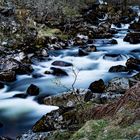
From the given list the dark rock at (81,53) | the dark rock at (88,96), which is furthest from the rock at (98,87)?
the dark rock at (81,53)

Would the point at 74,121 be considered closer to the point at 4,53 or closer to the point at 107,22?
the point at 4,53

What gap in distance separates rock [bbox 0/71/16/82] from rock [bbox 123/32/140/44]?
30.0 ft

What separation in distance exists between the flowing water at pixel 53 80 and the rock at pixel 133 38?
1.37 feet

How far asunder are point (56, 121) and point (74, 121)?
0.70 meters

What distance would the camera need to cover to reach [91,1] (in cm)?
3544

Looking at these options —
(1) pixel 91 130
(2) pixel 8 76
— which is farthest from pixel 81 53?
(1) pixel 91 130

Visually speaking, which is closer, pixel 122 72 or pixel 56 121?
pixel 56 121

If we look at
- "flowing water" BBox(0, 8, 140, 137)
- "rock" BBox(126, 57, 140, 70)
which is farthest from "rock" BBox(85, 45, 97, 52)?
"rock" BBox(126, 57, 140, 70)

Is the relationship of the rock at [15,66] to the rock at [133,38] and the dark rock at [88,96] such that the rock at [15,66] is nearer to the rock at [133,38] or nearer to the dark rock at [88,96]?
the dark rock at [88,96]

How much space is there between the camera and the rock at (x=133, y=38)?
70.9 ft

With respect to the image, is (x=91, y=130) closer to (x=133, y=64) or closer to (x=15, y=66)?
(x=15, y=66)

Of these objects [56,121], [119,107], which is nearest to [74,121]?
[56,121]

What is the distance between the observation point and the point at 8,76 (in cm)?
1472

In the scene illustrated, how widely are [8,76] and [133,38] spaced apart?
9817 mm
